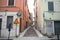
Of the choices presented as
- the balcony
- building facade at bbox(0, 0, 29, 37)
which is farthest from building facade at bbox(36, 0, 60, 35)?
building facade at bbox(0, 0, 29, 37)

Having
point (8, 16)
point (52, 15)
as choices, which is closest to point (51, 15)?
point (52, 15)

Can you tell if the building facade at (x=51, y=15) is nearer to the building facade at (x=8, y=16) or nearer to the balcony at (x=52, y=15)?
the balcony at (x=52, y=15)

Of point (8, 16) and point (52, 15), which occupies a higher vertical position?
point (52, 15)

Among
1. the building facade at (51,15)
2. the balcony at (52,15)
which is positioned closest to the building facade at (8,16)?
the building facade at (51,15)

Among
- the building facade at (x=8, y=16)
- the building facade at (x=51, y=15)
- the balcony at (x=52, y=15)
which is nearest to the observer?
the building facade at (x=8, y=16)

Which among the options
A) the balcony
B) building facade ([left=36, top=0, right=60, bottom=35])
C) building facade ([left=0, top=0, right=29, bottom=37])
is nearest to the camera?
building facade ([left=0, top=0, right=29, bottom=37])

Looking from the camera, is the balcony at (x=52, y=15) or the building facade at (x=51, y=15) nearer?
the building facade at (x=51, y=15)

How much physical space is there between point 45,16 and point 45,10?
1.04m

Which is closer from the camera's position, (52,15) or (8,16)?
(8,16)

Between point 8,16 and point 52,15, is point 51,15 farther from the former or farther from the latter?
point 8,16

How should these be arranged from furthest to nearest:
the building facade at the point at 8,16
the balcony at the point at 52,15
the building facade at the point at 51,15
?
the balcony at the point at 52,15 < the building facade at the point at 51,15 < the building facade at the point at 8,16

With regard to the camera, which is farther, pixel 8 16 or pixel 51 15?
pixel 51 15

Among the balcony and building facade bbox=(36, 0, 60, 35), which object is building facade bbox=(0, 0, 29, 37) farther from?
the balcony

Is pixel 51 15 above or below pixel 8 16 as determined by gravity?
above
